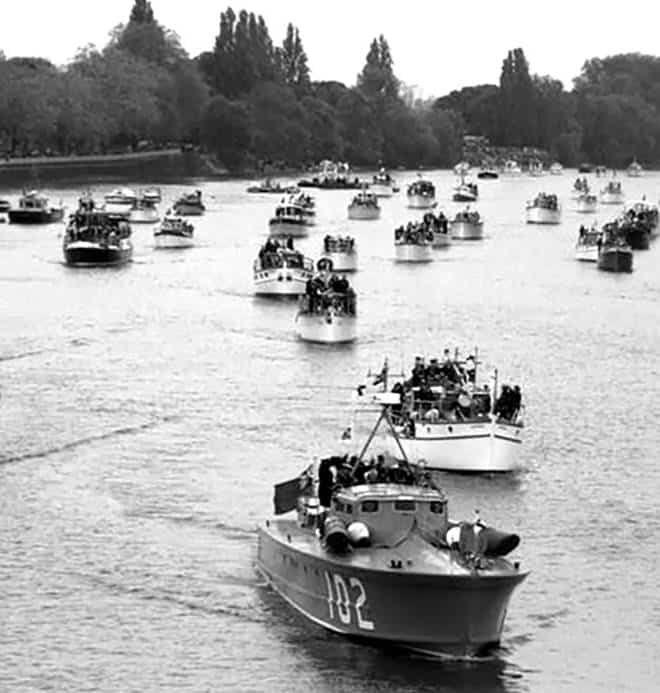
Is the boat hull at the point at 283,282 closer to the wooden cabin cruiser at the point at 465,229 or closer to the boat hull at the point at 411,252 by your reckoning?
the boat hull at the point at 411,252

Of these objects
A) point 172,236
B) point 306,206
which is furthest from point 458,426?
point 306,206

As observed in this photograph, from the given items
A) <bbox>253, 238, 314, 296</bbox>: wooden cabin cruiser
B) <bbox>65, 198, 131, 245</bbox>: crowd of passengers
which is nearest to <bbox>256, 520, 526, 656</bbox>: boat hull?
<bbox>253, 238, 314, 296</bbox>: wooden cabin cruiser

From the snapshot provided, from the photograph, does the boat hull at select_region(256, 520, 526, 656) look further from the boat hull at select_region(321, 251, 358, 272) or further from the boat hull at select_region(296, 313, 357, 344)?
the boat hull at select_region(321, 251, 358, 272)

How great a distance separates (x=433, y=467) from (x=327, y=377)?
24.0 meters

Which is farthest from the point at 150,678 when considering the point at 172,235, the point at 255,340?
the point at 172,235

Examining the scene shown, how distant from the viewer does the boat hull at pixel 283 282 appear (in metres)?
122

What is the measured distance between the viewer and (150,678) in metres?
48.0

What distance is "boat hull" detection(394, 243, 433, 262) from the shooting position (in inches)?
6014

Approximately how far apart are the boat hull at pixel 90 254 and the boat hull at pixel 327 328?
41327 mm

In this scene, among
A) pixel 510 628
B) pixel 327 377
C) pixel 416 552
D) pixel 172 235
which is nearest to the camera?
pixel 416 552

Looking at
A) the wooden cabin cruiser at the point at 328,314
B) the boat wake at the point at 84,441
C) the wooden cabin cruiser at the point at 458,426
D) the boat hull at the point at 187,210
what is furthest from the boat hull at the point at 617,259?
the wooden cabin cruiser at the point at 458,426

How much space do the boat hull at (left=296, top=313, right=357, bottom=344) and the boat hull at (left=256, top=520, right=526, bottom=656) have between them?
52238 millimetres

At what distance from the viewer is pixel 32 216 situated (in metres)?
182

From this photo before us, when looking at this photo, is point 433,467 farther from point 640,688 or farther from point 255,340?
point 255,340
